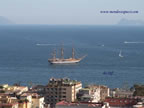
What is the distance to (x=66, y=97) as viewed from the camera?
34406 millimetres

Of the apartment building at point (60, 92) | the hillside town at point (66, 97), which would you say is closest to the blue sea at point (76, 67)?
the hillside town at point (66, 97)

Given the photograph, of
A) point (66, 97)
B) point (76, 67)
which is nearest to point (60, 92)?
point (66, 97)

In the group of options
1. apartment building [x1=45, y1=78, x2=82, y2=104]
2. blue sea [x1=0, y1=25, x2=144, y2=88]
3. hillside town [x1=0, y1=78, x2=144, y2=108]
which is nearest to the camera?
hillside town [x1=0, y1=78, x2=144, y2=108]

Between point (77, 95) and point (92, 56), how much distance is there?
52.0 meters

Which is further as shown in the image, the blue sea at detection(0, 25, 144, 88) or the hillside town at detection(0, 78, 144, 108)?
the blue sea at detection(0, 25, 144, 88)

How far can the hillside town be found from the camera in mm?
27453

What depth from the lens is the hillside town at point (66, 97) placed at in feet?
90.1

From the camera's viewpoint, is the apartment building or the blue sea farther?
the blue sea

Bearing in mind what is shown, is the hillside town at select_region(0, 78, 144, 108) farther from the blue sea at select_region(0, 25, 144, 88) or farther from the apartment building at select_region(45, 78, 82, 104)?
the blue sea at select_region(0, 25, 144, 88)

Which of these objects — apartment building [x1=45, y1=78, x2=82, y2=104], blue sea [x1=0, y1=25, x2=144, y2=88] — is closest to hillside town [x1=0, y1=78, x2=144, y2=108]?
apartment building [x1=45, y1=78, x2=82, y2=104]

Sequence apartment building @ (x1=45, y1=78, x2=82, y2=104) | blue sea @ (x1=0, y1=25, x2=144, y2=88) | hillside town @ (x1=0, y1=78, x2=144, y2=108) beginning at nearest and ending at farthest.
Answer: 1. hillside town @ (x1=0, y1=78, x2=144, y2=108)
2. apartment building @ (x1=45, y1=78, x2=82, y2=104)
3. blue sea @ (x1=0, y1=25, x2=144, y2=88)

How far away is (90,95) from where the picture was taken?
3425 cm

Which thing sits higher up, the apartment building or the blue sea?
the blue sea

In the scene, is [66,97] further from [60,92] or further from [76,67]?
[76,67]
